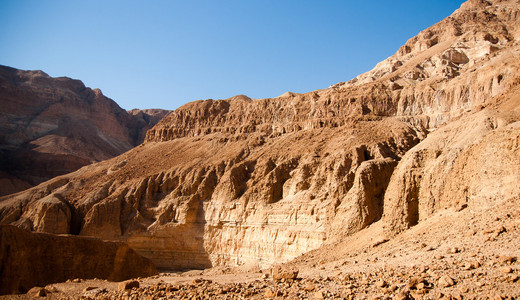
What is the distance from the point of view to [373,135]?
1463 inches

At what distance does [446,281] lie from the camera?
1076 centimetres

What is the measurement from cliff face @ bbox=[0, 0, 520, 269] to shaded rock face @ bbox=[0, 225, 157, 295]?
11.5m

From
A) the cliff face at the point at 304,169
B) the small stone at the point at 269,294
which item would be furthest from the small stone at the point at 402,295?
the cliff face at the point at 304,169

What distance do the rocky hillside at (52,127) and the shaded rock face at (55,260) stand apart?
166 ft

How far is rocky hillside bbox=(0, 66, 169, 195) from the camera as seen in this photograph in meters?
80.3

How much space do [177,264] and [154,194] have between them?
821 cm

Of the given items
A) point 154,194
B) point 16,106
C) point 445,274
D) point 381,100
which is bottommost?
point 445,274

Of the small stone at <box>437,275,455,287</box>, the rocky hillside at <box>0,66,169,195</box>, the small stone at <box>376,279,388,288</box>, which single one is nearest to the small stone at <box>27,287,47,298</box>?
the small stone at <box>376,279,388,288</box>

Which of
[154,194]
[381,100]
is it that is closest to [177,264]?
[154,194]

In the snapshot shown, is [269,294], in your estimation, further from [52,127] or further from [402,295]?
[52,127]

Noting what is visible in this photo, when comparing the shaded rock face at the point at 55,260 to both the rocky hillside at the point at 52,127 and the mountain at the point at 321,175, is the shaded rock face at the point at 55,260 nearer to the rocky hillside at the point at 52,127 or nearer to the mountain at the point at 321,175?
the mountain at the point at 321,175

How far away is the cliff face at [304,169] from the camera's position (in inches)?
846

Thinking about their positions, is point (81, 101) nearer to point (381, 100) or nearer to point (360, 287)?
point (381, 100)

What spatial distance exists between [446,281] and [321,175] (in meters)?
23.0
